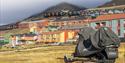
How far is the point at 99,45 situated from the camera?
855cm

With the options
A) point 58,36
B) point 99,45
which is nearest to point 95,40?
point 99,45

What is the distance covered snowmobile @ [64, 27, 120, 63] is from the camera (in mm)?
8484

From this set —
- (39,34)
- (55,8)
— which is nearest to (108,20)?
(39,34)

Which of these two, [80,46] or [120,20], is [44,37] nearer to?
[120,20]

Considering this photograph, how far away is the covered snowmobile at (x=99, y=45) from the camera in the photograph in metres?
8.48

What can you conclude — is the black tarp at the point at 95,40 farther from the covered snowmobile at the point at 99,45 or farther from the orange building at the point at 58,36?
the orange building at the point at 58,36

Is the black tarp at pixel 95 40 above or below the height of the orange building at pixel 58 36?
above

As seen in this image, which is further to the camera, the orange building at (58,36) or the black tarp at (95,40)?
the orange building at (58,36)

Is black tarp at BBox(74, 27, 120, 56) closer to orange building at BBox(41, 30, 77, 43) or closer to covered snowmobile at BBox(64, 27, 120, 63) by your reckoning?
covered snowmobile at BBox(64, 27, 120, 63)

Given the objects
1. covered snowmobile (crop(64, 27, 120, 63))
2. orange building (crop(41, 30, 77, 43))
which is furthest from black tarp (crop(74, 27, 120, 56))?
orange building (crop(41, 30, 77, 43))

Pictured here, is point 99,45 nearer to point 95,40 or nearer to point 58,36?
point 95,40

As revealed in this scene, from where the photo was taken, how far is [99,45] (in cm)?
855

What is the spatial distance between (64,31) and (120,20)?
1113 cm

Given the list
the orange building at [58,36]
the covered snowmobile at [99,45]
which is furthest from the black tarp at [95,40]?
the orange building at [58,36]
